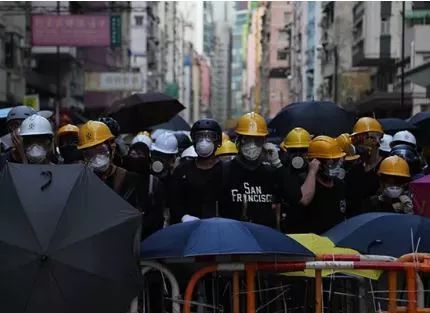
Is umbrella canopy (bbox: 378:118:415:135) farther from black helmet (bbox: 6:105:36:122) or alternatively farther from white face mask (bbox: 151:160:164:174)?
black helmet (bbox: 6:105:36:122)

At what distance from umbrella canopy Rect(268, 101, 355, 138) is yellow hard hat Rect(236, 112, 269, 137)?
4.33 m

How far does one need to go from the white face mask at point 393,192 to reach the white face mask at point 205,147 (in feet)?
5.66

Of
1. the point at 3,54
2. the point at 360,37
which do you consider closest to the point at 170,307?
the point at 3,54

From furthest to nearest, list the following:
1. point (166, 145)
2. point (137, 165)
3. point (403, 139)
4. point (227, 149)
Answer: point (403, 139) → point (166, 145) → point (227, 149) → point (137, 165)

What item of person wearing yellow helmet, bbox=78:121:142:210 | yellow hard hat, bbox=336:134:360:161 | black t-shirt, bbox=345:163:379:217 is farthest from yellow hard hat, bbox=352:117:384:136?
person wearing yellow helmet, bbox=78:121:142:210

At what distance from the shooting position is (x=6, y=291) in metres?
4.54

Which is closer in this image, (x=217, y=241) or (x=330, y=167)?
(x=217, y=241)

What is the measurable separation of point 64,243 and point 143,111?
879 cm

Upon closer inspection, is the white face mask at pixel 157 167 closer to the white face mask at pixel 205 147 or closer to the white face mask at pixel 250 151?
the white face mask at pixel 205 147

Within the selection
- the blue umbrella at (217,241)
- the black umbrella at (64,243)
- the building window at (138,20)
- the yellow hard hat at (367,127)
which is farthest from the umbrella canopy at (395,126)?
the building window at (138,20)

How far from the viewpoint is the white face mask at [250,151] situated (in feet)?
21.1

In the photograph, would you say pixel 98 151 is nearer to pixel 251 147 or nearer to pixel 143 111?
pixel 251 147

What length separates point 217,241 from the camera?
4.91 m

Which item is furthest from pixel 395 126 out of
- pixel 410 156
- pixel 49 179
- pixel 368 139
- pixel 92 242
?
pixel 92 242
